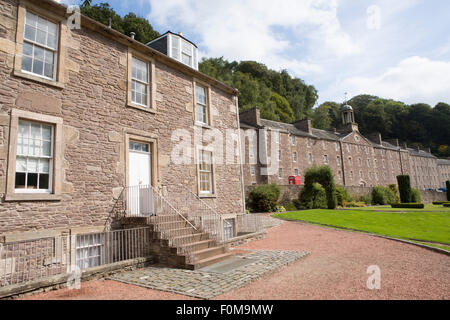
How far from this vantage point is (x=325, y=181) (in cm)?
2933

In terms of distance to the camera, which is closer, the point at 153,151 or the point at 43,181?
the point at 43,181

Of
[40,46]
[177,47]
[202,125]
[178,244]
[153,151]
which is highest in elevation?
[177,47]

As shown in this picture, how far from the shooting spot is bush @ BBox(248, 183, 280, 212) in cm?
2530

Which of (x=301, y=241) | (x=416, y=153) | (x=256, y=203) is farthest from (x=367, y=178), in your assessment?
(x=301, y=241)

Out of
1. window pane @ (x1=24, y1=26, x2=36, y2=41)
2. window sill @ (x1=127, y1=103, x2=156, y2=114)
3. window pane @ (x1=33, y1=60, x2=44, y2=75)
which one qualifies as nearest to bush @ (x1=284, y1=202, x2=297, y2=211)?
window sill @ (x1=127, y1=103, x2=156, y2=114)

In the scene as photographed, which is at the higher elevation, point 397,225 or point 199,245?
point 199,245

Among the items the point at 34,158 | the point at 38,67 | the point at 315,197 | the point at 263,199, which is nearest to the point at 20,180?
the point at 34,158

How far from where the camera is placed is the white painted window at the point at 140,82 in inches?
416

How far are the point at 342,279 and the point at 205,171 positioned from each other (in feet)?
25.3

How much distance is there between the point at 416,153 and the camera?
228 ft

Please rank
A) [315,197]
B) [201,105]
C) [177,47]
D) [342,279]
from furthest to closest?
[315,197] < [201,105] < [177,47] < [342,279]

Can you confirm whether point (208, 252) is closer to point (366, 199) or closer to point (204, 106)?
point (204, 106)

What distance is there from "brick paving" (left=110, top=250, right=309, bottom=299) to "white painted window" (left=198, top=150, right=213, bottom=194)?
16.3 feet
